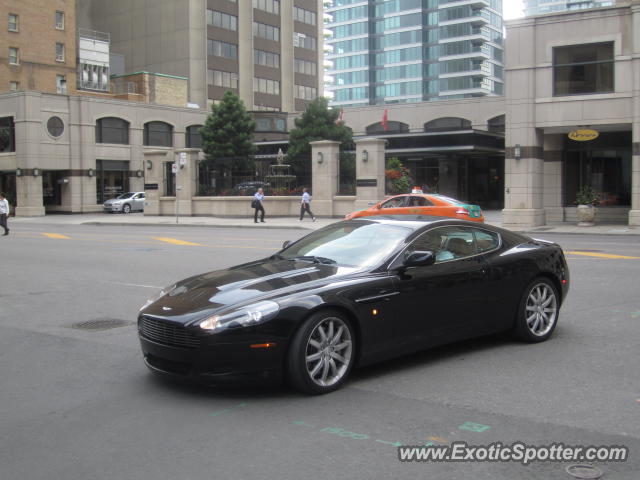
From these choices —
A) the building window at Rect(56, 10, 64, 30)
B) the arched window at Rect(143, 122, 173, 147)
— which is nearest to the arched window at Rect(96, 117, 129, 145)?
the arched window at Rect(143, 122, 173, 147)

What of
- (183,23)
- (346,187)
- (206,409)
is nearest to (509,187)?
(346,187)

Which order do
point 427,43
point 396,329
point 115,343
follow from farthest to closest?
1. point 427,43
2. point 115,343
3. point 396,329

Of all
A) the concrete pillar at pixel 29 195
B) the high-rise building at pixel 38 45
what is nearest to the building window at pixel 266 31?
the high-rise building at pixel 38 45

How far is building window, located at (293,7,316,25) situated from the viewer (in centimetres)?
8900

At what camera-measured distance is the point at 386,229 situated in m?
7.14

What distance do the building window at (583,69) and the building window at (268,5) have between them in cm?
6142

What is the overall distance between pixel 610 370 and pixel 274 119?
2379 inches

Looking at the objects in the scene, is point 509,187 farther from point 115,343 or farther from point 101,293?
point 115,343

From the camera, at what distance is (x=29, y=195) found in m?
49.8

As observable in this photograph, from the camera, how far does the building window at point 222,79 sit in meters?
78.9

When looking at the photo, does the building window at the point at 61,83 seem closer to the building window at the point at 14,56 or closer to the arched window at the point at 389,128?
the building window at the point at 14,56

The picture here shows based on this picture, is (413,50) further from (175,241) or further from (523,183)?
(175,241)

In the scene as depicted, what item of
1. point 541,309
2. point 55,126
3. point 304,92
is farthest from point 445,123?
point 541,309

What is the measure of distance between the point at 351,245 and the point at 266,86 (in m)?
81.2
